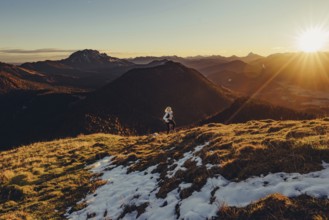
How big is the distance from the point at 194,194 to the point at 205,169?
1622 mm

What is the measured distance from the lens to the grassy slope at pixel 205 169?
7809 mm

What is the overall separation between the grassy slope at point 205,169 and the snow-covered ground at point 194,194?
0.34m

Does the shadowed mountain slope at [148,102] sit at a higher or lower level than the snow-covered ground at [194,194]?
lower

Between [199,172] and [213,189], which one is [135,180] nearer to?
[199,172]

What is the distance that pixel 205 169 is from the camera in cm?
1144

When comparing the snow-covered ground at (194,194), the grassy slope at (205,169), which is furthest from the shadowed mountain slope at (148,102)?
the snow-covered ground at (194,194)

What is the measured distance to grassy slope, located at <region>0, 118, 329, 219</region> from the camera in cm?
781

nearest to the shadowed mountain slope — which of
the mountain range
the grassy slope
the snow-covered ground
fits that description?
the mountain range

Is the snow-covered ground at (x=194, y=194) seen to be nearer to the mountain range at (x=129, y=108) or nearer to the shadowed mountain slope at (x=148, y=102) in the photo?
the mountain range at (x=129, y=108)

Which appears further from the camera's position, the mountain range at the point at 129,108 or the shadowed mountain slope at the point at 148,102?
the shadowed mountain slope at the point at 148,102

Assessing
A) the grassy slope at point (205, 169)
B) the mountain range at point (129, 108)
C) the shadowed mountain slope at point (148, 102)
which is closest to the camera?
the grassy slope at point (205, 169)

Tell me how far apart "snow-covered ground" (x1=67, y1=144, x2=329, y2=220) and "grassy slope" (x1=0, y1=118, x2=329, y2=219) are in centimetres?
34

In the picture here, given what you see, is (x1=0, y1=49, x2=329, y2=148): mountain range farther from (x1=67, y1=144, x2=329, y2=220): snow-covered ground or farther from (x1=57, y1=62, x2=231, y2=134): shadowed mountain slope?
(x1=67, y1=144, x2=329, y2=220): snow-covered ground

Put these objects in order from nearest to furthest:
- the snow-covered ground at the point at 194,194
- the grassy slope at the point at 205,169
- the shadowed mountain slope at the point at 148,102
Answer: the grassy slope at the point at 205,169 < the snow-covered ground at the point at 194,194 < the shadowed mountain slope at the point at 148,102
